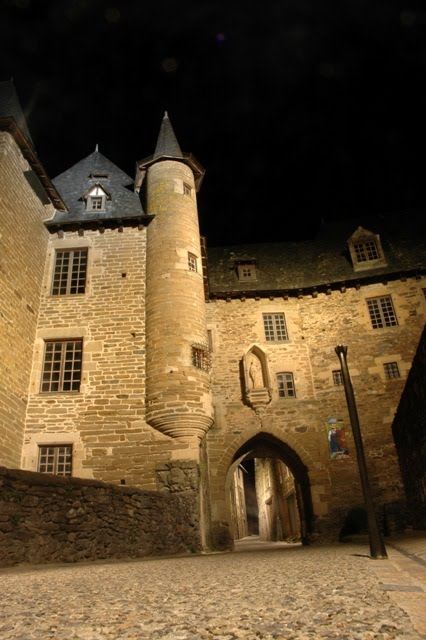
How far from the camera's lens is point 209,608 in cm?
262

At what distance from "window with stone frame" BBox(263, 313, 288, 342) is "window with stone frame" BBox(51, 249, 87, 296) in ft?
26.9

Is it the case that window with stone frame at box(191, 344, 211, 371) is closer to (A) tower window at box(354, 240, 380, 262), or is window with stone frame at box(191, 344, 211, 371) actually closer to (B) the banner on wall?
(B) the banner on wall

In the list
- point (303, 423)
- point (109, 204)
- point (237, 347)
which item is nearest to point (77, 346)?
point (109, 204)

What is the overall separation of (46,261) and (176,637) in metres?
13.9

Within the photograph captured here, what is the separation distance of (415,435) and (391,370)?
677 centimetres

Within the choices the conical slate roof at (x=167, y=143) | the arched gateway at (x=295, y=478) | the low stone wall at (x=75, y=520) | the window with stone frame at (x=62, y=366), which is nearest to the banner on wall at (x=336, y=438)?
the arched gateway at (x=295, y=478)

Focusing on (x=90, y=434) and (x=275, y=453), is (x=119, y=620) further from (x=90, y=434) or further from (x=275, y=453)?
(x=275, y=453)

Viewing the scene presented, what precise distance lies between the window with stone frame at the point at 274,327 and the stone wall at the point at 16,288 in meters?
9.46

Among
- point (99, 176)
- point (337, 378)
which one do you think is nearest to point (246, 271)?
point (337, 378)

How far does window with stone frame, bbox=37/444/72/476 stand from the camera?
11.5m

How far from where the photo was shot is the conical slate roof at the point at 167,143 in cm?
1631

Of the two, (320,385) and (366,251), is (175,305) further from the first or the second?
(366,251)

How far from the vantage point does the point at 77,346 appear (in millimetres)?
13188

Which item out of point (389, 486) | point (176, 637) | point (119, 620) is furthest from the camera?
point (389, 486)
